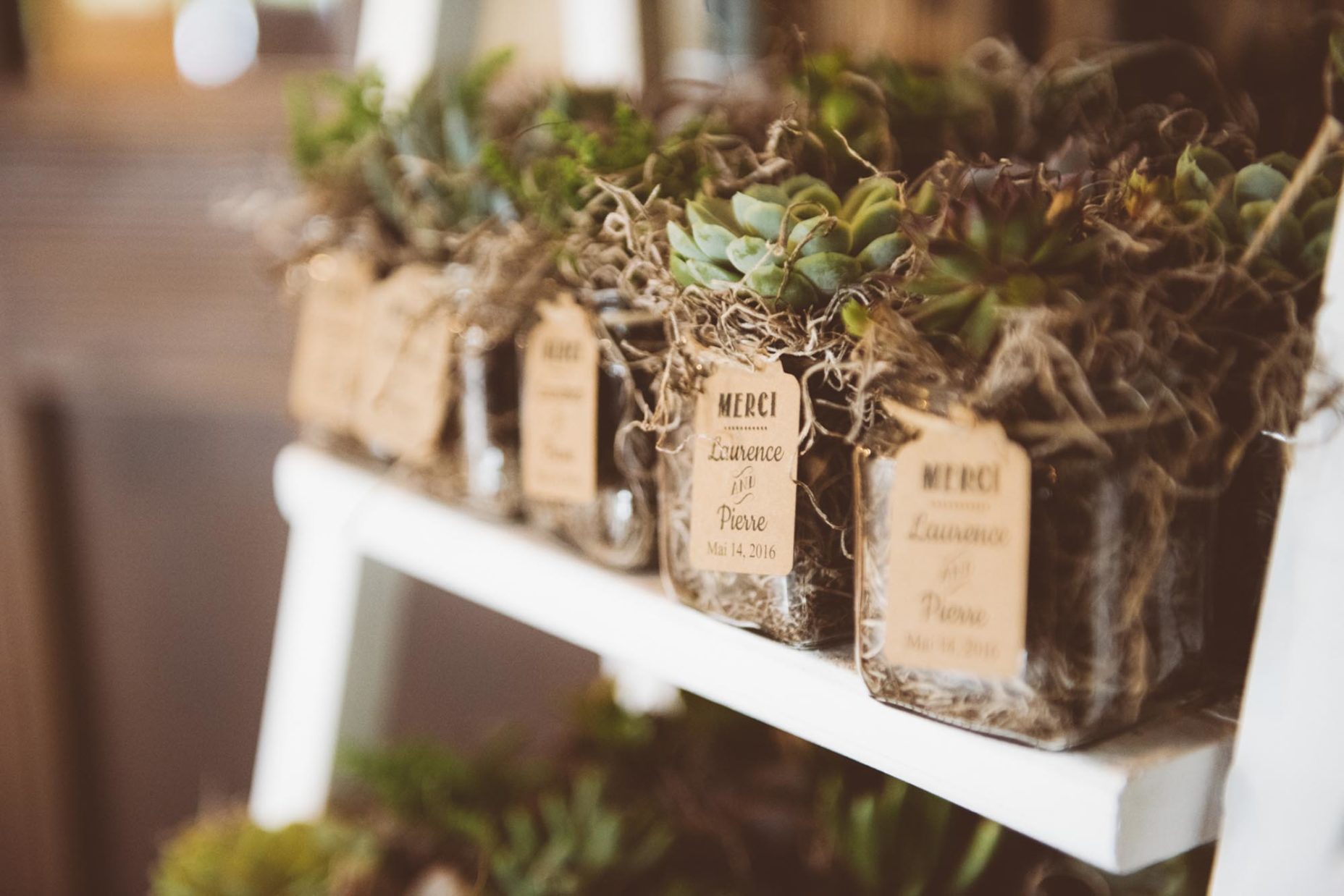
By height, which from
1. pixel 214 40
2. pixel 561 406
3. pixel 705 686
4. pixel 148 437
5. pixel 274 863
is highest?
pixel 214 40

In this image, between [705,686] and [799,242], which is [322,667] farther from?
[799,242]

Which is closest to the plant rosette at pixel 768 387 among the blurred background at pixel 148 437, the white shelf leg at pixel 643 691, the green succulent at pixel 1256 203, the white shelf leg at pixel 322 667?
the green succulent at pixel 1256 203

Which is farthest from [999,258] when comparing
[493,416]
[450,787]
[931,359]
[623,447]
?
[450,787]

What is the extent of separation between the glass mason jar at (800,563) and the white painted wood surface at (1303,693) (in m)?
0.17

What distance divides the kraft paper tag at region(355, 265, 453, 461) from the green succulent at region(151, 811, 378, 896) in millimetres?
308

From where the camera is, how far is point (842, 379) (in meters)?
0.44

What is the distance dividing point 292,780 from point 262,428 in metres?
0.73

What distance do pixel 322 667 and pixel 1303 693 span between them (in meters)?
0.71

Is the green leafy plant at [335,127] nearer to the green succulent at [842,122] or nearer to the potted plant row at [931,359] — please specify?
the potted plant row at [931,359]

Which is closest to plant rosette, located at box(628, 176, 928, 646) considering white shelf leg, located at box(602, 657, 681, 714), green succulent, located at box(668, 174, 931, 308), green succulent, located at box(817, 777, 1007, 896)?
green succulent, located at box(668, 174, 931, 308)

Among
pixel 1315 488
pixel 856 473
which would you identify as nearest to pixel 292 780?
pixel 856 473

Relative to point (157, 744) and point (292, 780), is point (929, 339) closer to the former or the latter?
point (292, 780)

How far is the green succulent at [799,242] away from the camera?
436 millimetres

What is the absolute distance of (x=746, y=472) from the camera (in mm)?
481
